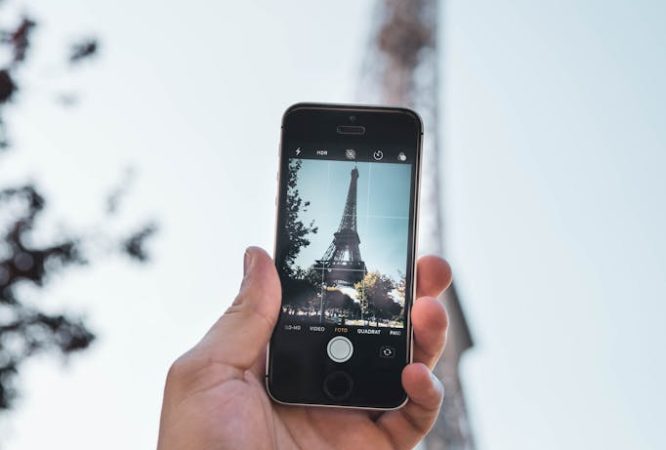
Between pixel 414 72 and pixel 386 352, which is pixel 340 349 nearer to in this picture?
pixel 386 352

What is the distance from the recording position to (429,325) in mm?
935

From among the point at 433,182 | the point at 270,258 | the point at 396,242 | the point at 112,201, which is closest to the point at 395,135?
the point at 396,242

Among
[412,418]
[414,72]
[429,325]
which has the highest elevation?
[414,72]

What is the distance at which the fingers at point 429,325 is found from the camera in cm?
93

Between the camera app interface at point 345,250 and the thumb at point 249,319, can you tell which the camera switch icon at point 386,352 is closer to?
the camera app interface at point 345,250

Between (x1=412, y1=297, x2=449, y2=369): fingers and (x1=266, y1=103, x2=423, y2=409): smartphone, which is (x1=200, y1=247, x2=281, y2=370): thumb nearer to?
(x1=266, y1=103, x2=423, y2=409): smartphone

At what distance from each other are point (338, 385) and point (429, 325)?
0.14 metres

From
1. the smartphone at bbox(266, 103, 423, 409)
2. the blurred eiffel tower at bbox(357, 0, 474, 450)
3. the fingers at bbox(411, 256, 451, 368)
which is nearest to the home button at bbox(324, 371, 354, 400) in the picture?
the smartphone at bbox(266, 103, 423, 409)

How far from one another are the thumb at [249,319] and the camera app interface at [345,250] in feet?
0.14

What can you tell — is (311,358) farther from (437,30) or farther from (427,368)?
(437,30)

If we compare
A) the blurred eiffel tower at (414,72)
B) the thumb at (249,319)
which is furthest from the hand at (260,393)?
the blurred eiffel tower at (414,72)

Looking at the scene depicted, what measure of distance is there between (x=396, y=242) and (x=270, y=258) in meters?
0.18

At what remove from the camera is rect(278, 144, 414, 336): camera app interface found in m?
0.96

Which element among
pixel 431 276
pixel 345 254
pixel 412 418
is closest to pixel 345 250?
pixel 345 254
